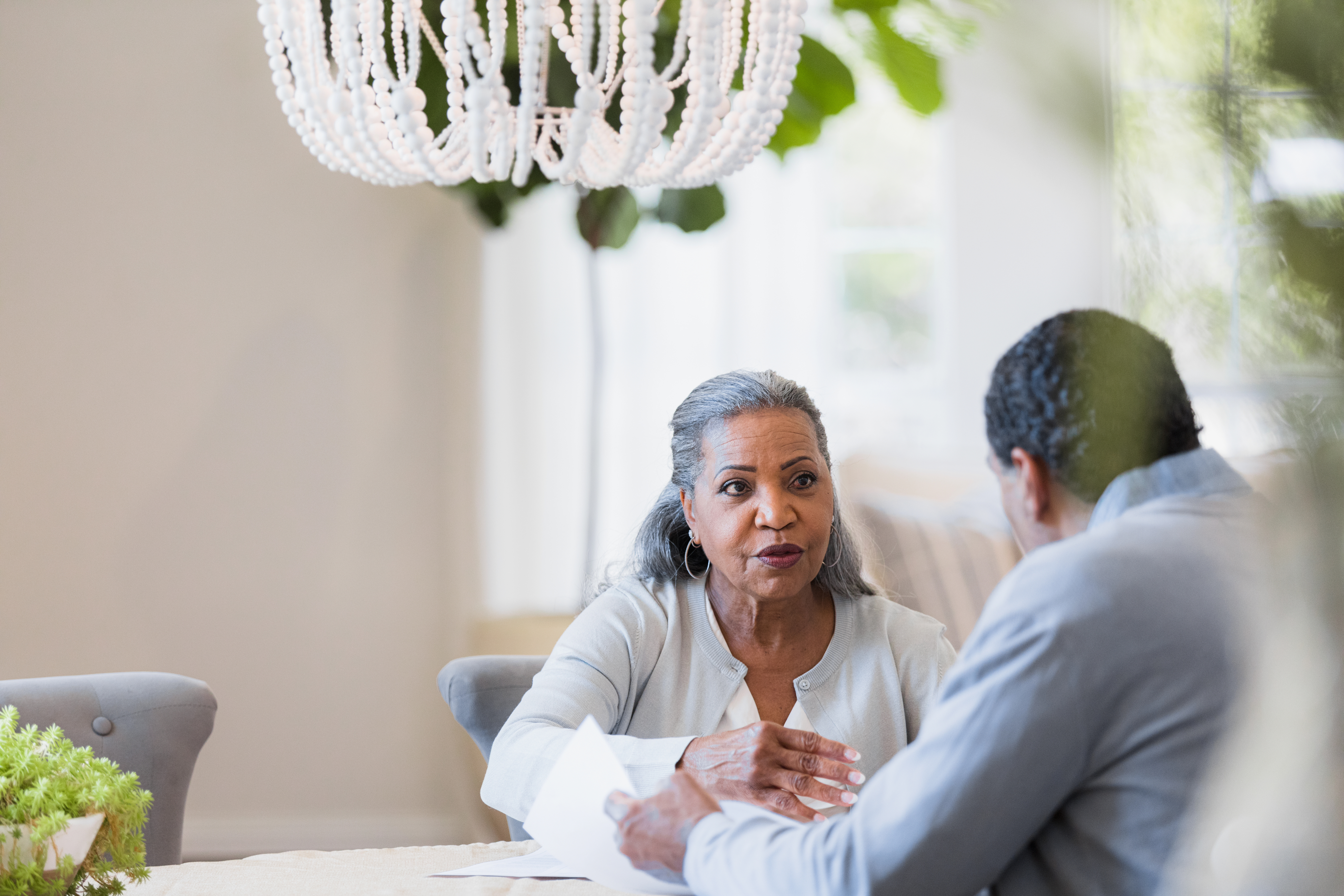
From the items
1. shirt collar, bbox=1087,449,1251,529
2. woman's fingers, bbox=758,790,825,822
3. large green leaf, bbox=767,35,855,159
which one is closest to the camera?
shirt collar, bbox=1087,449,1251,529

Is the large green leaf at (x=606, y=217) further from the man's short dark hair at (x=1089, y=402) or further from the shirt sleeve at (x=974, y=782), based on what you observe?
the shirt sleeve at (x=974, y=782)

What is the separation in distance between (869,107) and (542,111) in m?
2.18

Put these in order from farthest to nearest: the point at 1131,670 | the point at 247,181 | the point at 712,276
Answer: the point at 712,276, the point at 247,181, the point at 1131,670

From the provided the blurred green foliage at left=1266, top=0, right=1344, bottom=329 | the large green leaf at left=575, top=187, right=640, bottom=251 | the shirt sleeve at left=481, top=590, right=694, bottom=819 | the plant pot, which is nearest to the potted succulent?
the plant pot

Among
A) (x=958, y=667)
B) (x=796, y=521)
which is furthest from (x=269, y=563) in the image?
(x=958, y=667)

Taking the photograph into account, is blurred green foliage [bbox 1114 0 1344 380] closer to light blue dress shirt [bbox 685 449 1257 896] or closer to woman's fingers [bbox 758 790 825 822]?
light blue dress shirt [bbox 685 449 1257 896]

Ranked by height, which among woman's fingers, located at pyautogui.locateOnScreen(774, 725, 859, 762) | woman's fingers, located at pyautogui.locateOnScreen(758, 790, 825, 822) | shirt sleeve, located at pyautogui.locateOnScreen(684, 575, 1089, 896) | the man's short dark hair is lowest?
woman's fingers, located at pyautogui.locateOnScreen(758, 790, 825, 822)

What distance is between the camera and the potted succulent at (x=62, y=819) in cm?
91

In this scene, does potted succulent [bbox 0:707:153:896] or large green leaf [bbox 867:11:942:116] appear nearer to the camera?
large green leaf [bbox 867:11:942:116]

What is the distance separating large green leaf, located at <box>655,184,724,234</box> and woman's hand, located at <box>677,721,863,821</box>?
1.73 metres

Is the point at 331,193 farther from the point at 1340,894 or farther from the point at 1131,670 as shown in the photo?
the point at 1340,894

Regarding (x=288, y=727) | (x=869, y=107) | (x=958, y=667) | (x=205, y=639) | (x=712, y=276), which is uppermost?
(x=869, y=107)

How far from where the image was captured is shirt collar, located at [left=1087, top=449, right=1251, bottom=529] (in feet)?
2.16

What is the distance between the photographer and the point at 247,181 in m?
2.92
